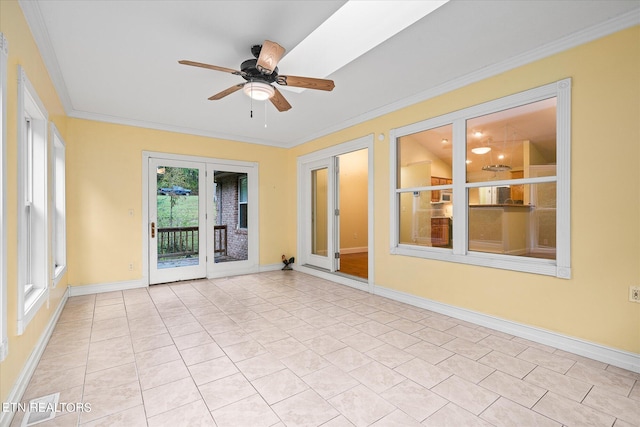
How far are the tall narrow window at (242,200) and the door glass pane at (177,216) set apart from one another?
0.85 meters

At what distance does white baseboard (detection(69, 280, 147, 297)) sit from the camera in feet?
14.2

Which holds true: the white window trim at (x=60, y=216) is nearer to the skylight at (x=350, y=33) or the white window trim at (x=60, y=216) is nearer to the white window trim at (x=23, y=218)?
the white window trim at (x=23, y=218)

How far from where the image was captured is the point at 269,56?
234 centimetres

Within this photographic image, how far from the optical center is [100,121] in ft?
14.9

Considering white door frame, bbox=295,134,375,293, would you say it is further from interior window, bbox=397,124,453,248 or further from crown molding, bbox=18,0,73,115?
crown molding, bbox=18,0,73,115

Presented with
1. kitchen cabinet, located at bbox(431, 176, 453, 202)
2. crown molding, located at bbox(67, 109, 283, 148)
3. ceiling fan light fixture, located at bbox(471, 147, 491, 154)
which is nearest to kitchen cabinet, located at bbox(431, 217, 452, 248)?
kitchen cabinet, located at bbox(431, 176, 453, 202)

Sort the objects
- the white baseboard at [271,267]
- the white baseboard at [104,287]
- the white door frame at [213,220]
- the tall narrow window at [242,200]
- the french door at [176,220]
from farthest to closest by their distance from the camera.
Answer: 1. the white baseboard at [271,267]
2. the tall narrow window at [242,200]
3. the french door at [176,220]
4. the white door frame at [213,220]
5. the white baseboard at [104,287]

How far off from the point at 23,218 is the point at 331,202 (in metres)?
4.02

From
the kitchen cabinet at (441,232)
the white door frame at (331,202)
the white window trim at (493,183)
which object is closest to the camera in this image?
the white window trim at (493,183)

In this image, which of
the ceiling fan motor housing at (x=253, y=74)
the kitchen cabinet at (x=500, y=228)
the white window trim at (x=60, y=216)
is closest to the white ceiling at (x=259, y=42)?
the ceiling fan motor housing at (x=253, y=74)

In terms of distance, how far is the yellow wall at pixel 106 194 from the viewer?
4348 millimetres

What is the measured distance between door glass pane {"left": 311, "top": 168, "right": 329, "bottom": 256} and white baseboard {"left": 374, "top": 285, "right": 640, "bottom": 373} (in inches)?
89.2

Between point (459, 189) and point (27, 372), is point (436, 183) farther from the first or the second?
point (27, 372)

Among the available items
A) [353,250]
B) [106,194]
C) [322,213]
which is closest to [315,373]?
[322,213]
